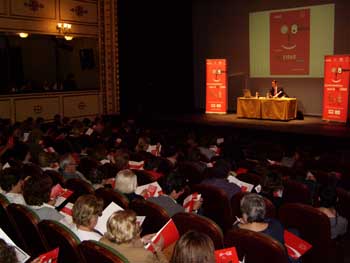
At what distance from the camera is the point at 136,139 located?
24.1 ft

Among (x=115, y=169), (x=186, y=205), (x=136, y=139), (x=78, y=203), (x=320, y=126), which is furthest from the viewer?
(x=320, y=126)

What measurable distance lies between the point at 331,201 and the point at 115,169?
2.31m

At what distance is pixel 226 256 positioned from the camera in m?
2.38

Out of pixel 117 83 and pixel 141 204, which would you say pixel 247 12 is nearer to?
pixel 117 83

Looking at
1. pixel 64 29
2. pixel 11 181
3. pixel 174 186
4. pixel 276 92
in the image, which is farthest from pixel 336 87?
pixel 11 181

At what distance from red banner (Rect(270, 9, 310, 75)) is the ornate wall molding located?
14.4 feet

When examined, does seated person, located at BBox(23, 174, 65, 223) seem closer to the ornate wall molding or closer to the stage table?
the stage table

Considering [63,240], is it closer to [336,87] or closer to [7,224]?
[7,224]

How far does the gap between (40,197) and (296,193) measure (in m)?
2.35

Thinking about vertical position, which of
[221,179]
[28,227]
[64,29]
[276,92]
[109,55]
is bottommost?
[28,227]

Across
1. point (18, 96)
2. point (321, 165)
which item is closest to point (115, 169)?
point (321, 165)

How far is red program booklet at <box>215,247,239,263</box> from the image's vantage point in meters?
2.37

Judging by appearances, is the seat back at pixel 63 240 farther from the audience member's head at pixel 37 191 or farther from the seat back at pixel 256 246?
the seat back at pixel 256 246

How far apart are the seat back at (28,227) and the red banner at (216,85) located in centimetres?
980
